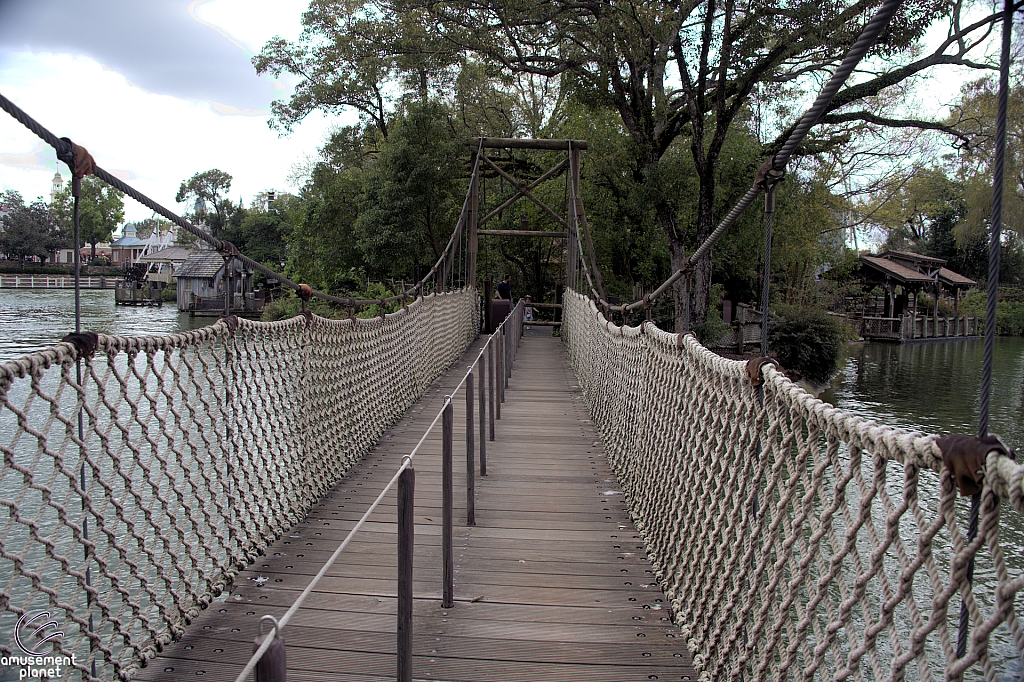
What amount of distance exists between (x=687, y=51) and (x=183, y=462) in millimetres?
10739

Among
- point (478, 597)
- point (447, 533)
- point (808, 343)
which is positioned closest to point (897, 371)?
point (808, 343)

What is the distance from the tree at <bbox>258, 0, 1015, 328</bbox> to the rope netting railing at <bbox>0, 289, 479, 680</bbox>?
16.0 ft

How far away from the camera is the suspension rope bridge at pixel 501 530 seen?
1.08 meters

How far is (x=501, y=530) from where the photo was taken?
2945 millimetres

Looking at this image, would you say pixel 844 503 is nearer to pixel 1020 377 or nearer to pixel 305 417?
pixel 305 417

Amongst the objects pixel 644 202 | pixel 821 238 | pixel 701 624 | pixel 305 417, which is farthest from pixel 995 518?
pixel 821 238

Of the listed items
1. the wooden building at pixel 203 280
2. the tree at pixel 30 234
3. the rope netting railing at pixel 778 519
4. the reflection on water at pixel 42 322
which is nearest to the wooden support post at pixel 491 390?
the rope netting railing at pixel 778 519

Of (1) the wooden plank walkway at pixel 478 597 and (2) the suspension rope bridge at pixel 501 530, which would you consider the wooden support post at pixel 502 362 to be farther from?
(1) the wooden plank walkway at pixel 478 597

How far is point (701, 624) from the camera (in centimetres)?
191

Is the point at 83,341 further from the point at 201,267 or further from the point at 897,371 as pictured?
the point at 201,267

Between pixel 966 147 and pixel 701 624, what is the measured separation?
11.3 metres

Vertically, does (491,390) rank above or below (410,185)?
below

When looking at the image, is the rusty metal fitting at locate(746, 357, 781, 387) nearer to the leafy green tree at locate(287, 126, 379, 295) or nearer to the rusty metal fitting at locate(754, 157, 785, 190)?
the rusty metal fitting at locate(754, 157, 785, 190)

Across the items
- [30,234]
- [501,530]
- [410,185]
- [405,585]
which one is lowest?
[501,530]
